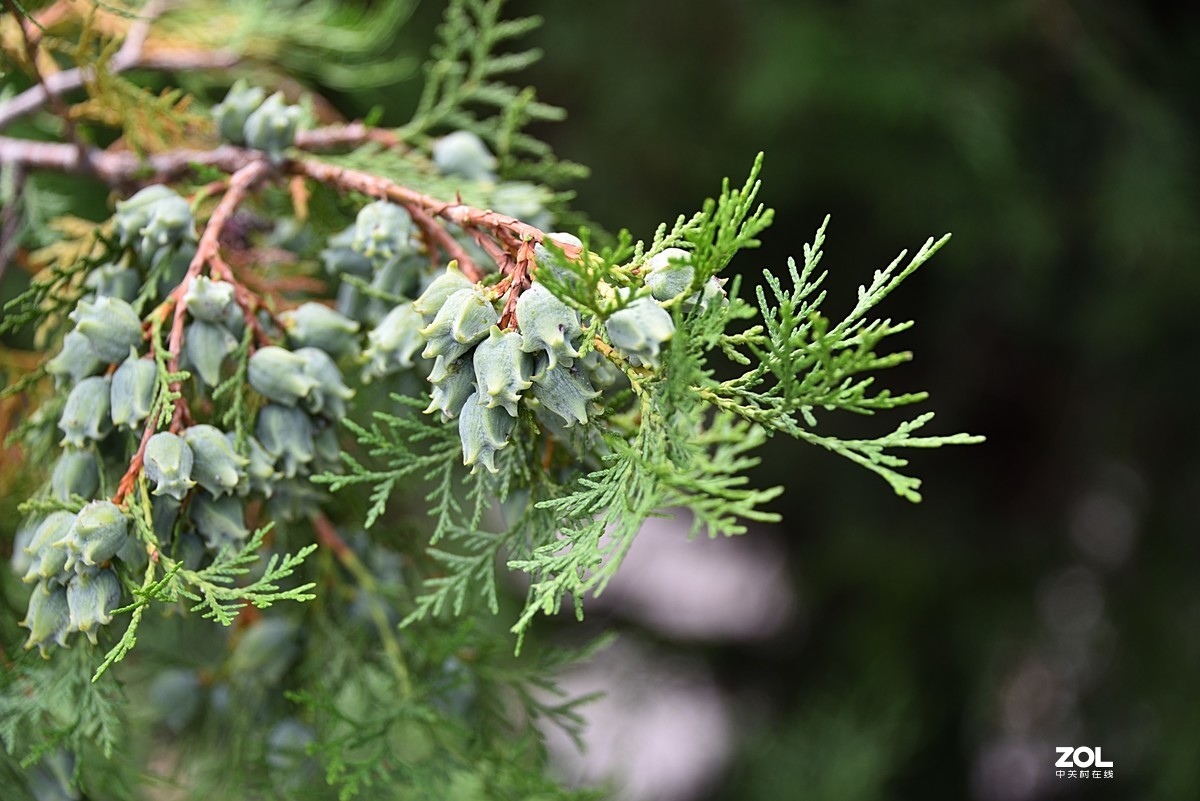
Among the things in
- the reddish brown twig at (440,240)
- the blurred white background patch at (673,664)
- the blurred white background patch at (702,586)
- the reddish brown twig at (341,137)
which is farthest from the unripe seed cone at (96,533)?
the blurred white background patch at (702,586)

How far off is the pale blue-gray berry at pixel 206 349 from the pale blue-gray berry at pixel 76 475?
0.38ft

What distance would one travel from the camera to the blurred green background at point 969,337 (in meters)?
2.07

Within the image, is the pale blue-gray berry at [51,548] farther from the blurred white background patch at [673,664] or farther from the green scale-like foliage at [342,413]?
the blurred white background patch at [673,664]

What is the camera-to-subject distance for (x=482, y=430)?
0.69 meters

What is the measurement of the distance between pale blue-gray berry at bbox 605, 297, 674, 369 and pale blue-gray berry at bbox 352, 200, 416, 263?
0.91ft

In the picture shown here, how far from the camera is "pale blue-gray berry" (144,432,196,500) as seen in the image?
→ 75 centimetres

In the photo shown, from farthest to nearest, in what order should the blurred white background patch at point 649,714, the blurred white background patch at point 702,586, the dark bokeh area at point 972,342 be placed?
the blurred white background patch at point 702,586 < the blurred white background patch at point 649,714 < the dark bokeh area at point 972,342

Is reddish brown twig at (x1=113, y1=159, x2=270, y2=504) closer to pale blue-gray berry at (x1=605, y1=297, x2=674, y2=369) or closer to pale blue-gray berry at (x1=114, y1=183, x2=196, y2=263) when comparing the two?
pale blue-gray berry at (x1=114, y1=183, x2=196, y2=263)

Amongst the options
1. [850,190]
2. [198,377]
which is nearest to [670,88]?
[850,190]

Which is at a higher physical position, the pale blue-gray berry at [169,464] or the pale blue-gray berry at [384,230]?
the pale blue-gray berry at [384,230]

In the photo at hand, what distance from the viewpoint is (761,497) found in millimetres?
663

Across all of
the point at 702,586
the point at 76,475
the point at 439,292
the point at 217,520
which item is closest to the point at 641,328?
the point at 439,292

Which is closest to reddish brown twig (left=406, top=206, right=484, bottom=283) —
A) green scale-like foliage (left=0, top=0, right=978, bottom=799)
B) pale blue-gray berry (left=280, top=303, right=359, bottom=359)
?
green scale-like foliage (left=0, top=0, right=978, bottom=799)

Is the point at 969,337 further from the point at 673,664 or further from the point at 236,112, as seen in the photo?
the point at 236,112
